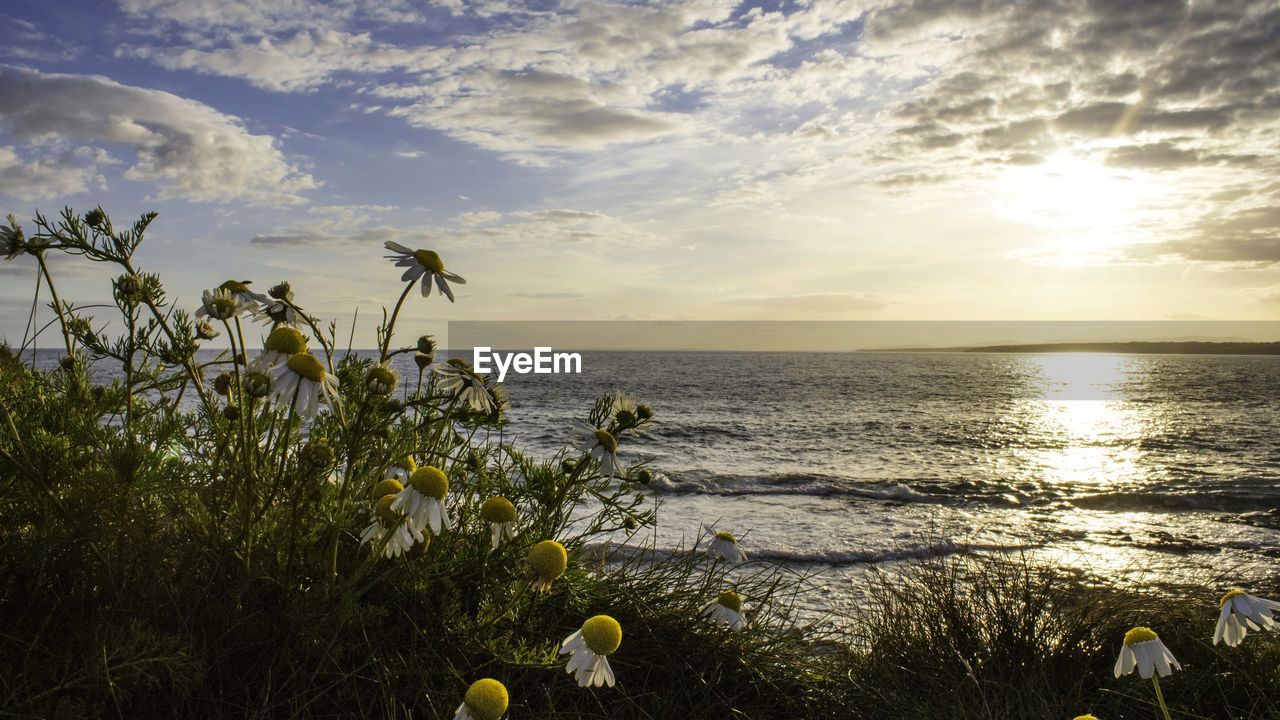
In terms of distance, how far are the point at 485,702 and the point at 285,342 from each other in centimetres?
120

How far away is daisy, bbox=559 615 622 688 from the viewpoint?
6.84 feet

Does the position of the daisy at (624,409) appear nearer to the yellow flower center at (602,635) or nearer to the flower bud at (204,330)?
the yellow flower center at (602,635)

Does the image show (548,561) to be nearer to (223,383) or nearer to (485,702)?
(485,702)

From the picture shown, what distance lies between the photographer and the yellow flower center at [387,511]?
222 cm

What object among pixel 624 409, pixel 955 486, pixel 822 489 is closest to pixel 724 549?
pixel 624 409

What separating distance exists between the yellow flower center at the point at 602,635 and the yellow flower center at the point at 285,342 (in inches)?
46.5

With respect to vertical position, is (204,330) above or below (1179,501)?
above

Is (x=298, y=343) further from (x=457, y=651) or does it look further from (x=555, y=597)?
(x=555, y=597)

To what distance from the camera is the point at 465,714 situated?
182 centimetres

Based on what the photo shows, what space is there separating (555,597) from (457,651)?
488 millimetres

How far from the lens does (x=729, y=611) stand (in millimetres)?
3205

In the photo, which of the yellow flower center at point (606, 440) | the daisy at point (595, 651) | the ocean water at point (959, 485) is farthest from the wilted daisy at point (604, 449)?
the ocean water at point (959, 485)

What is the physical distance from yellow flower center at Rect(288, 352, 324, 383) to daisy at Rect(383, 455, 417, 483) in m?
0.68

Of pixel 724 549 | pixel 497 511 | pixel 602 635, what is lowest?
pixel 724 549
